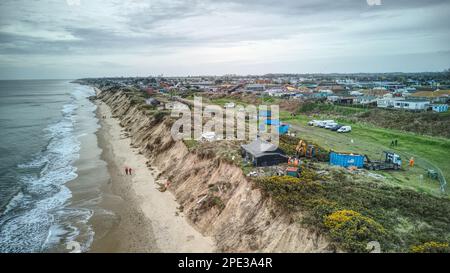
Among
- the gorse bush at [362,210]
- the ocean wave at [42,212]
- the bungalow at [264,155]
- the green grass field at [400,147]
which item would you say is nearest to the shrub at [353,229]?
the gorse bush at [362,210]

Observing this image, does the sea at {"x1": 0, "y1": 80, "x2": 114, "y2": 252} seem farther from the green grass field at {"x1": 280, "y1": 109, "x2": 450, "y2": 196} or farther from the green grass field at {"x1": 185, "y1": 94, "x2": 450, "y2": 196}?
the green grass field at {"x1": 280, "y1": 109, "x2": 450, "y2": 196}

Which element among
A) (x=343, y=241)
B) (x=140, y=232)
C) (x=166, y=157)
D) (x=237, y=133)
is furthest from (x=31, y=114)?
(x=343, y=241)

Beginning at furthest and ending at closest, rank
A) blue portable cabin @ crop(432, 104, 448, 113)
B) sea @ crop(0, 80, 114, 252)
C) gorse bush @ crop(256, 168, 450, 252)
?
blue portable cabin @ crop(432, 104, 448, 113) < sea @ crop(0, 80, 114, 252) < gorse bush @ crop(256, 168, 450, 252)

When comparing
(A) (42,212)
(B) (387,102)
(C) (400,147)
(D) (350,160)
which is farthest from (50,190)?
(B) (387,102)

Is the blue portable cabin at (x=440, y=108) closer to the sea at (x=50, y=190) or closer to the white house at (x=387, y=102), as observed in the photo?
the white house at (x=387, y=102)

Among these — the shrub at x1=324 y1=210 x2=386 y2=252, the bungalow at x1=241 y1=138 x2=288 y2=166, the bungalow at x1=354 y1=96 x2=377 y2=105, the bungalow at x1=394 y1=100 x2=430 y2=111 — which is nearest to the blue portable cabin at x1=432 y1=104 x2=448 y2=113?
the bungalow at x1=394 y1=100 x2=430 y2=111

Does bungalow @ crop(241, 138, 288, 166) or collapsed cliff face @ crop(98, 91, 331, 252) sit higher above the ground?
bungalow @ crop(241, 138, 288, 166)

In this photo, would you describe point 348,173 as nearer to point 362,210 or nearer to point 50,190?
point 362,210
